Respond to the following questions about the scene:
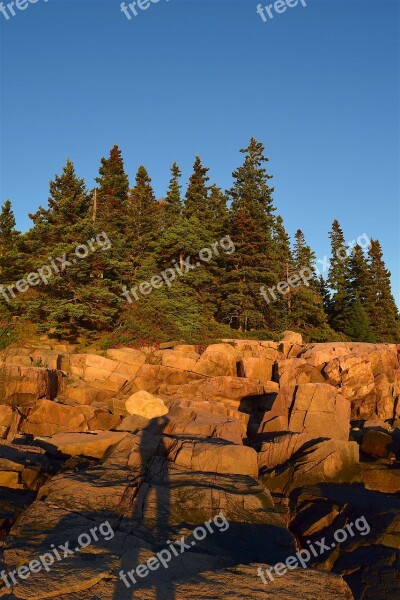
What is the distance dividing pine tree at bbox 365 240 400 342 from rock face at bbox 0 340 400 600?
25219 mm

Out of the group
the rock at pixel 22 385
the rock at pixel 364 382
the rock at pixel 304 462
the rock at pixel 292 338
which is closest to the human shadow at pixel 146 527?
the rock at pixel 304 462

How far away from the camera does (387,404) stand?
27875mm

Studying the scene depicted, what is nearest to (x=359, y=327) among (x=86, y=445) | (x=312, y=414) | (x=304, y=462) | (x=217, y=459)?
(x=312, y=414)

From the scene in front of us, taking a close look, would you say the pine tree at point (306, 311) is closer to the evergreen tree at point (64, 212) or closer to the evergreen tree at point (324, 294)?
the evergreen tree at point (324, 294)

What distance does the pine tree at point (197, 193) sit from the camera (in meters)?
43.5

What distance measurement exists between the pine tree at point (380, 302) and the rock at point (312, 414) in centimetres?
3250

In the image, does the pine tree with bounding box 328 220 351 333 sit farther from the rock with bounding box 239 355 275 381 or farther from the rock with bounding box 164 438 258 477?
the rock with bounding box 164 438 258 477

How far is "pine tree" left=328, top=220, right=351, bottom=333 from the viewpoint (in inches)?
1949

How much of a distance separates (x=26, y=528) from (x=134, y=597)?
3.30 meters

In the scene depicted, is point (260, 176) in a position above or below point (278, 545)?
above

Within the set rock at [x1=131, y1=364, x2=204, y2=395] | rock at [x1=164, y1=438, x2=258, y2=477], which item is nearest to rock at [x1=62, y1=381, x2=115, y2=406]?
rock at [x1=131, y1=364, x2=204, y2=395]

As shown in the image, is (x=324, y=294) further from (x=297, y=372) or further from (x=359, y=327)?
(x=297, y=372)

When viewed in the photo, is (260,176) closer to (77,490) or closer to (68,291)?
(68,291)

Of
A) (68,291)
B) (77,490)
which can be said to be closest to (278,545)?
(77,490)
